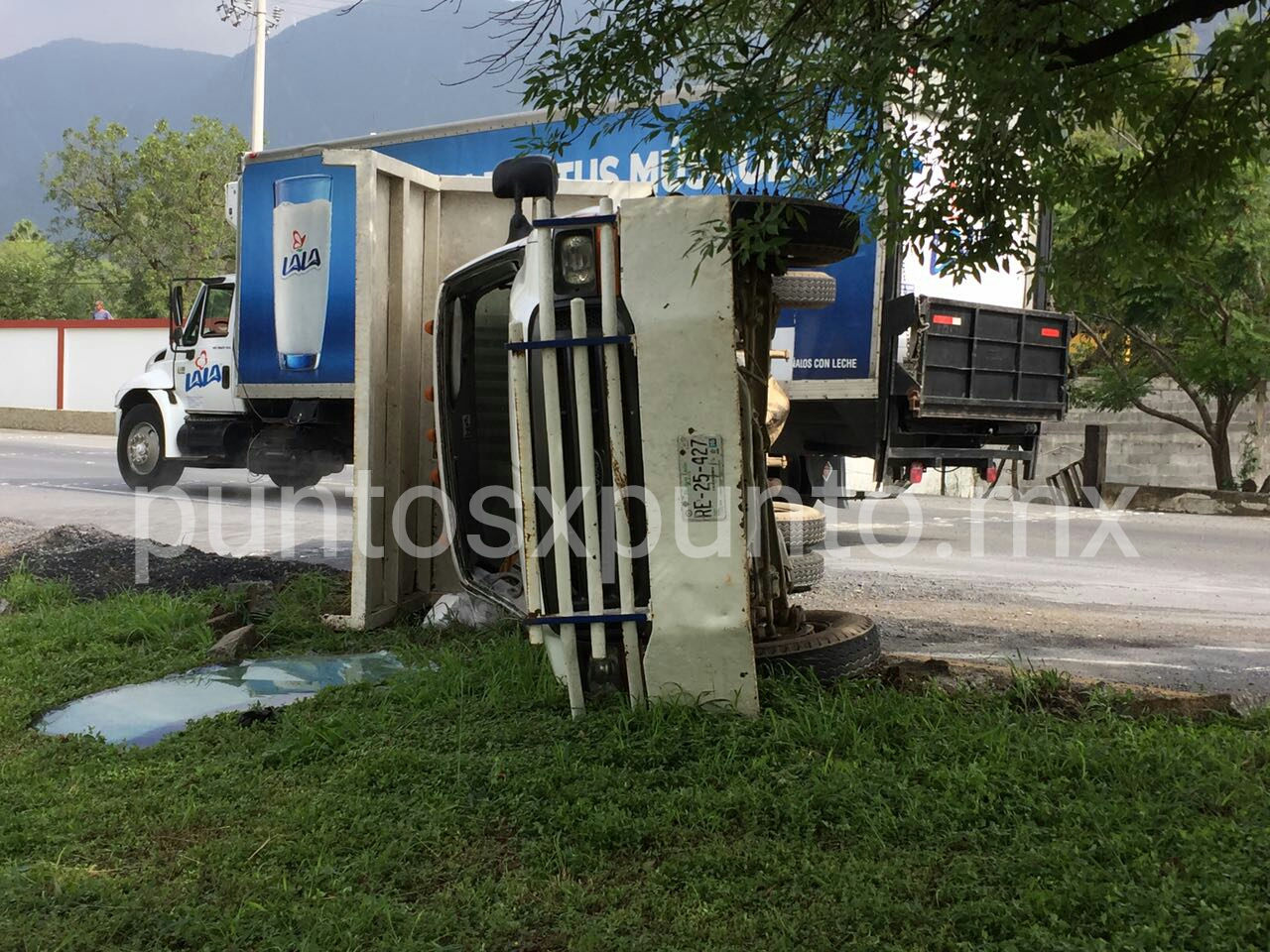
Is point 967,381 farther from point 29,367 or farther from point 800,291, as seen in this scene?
point 29,367

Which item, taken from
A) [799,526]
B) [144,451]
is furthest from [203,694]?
[144,451]

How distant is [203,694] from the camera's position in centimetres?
512

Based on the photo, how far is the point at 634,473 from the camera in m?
4.23

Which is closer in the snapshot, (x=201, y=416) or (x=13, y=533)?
(x=13, y=533)

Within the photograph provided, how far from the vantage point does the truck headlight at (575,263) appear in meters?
4.25

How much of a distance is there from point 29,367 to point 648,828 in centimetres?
3452

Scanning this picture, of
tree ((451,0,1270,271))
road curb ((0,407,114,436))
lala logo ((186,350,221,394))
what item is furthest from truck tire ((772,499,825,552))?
road curb ((0,407,114,436))

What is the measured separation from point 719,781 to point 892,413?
506cm

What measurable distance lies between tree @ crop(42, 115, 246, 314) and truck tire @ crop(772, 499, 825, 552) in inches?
1306

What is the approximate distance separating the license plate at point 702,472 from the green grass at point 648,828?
2.43 feet

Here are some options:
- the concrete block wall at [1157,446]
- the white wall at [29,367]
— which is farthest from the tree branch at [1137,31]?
the white wall at [29,367]

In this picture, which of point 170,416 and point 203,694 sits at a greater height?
point 170,416

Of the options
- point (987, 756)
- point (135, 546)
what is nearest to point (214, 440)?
point (135, 546)

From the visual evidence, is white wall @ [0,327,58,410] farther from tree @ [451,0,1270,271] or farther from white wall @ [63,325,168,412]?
tree @ [451,0,1270,271]
